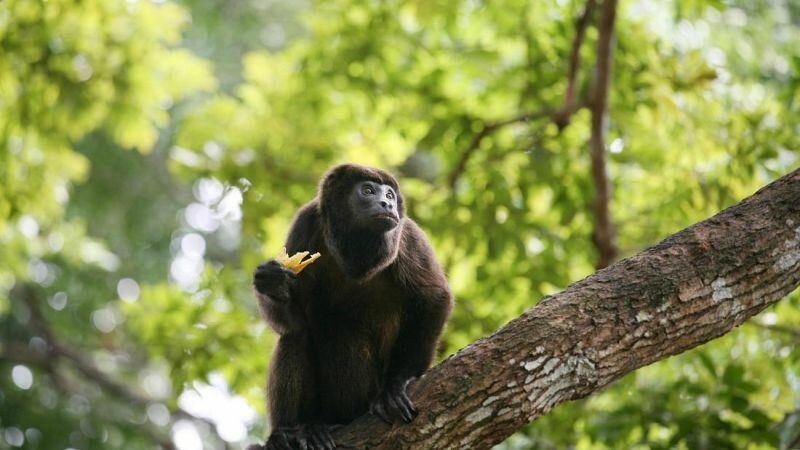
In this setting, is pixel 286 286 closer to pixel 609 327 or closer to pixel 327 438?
pixel 327 438

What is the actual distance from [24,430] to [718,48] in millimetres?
9888

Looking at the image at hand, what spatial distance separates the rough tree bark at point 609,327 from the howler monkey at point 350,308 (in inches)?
34.9

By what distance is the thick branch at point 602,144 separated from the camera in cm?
682

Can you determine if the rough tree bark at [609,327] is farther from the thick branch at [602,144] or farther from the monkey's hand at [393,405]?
the thick branch at [602,144]

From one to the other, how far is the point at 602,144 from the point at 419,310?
2505 millimetres

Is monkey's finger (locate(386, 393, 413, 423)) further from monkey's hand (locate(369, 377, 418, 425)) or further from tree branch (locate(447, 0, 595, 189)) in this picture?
tree branch (locate(447, 0, 595, 189))

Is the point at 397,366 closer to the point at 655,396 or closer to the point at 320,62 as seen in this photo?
the point at 655,396

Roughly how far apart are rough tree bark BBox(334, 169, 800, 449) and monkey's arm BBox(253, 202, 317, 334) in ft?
2.95

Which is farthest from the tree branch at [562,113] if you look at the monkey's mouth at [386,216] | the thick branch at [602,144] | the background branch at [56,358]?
the background branch at [56,358]

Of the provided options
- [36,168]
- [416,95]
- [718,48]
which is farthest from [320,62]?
[718,48]

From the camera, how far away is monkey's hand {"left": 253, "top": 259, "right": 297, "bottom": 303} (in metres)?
4.88

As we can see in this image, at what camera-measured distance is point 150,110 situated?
8672 millimetres

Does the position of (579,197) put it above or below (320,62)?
below

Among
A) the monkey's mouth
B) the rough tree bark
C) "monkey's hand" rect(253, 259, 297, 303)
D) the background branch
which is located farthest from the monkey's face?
the background branch
